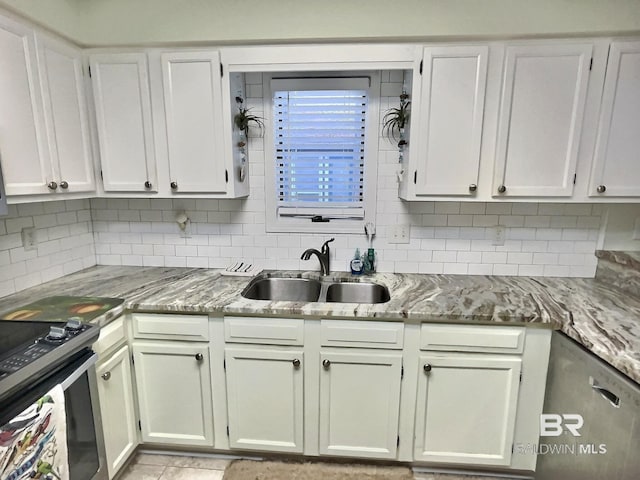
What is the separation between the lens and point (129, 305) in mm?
1696

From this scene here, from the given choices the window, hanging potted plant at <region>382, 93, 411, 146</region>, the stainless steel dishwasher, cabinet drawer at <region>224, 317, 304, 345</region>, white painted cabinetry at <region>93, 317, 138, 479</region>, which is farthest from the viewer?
the window

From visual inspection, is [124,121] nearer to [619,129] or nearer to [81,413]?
[81,413]

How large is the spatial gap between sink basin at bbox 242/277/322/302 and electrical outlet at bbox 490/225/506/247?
115cm

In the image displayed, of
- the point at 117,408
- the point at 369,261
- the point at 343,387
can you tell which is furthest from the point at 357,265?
Result: the point at 117,408

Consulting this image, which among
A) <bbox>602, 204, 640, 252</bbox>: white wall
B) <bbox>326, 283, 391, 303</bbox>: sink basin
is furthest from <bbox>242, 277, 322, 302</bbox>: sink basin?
<bbox>602, 204, 640, 252</bbox>: white wall

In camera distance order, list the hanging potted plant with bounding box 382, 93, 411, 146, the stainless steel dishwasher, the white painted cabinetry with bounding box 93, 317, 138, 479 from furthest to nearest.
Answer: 1. the hanging potted plant with bounding box 382, 93, 411, 146
2. the white painted cabinetry with bounding box 93, 317, 138, 479
3. the stainless steel dishwasher

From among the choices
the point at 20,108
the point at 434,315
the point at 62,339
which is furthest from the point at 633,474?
the point at 20,108

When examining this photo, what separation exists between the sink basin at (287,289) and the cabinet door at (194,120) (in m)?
0.66

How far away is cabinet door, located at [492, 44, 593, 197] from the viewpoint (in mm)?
1696

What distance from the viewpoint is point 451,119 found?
1.78m

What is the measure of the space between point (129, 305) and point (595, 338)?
2.06 m

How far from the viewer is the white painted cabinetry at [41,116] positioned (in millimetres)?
1483

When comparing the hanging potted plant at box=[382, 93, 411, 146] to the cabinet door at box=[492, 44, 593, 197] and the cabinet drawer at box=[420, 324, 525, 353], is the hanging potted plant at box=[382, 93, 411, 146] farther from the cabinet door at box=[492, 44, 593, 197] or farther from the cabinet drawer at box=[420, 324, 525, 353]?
the cabinet drawer at box=[420, 324, 525, 353]

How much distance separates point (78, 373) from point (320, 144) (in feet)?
5.59
